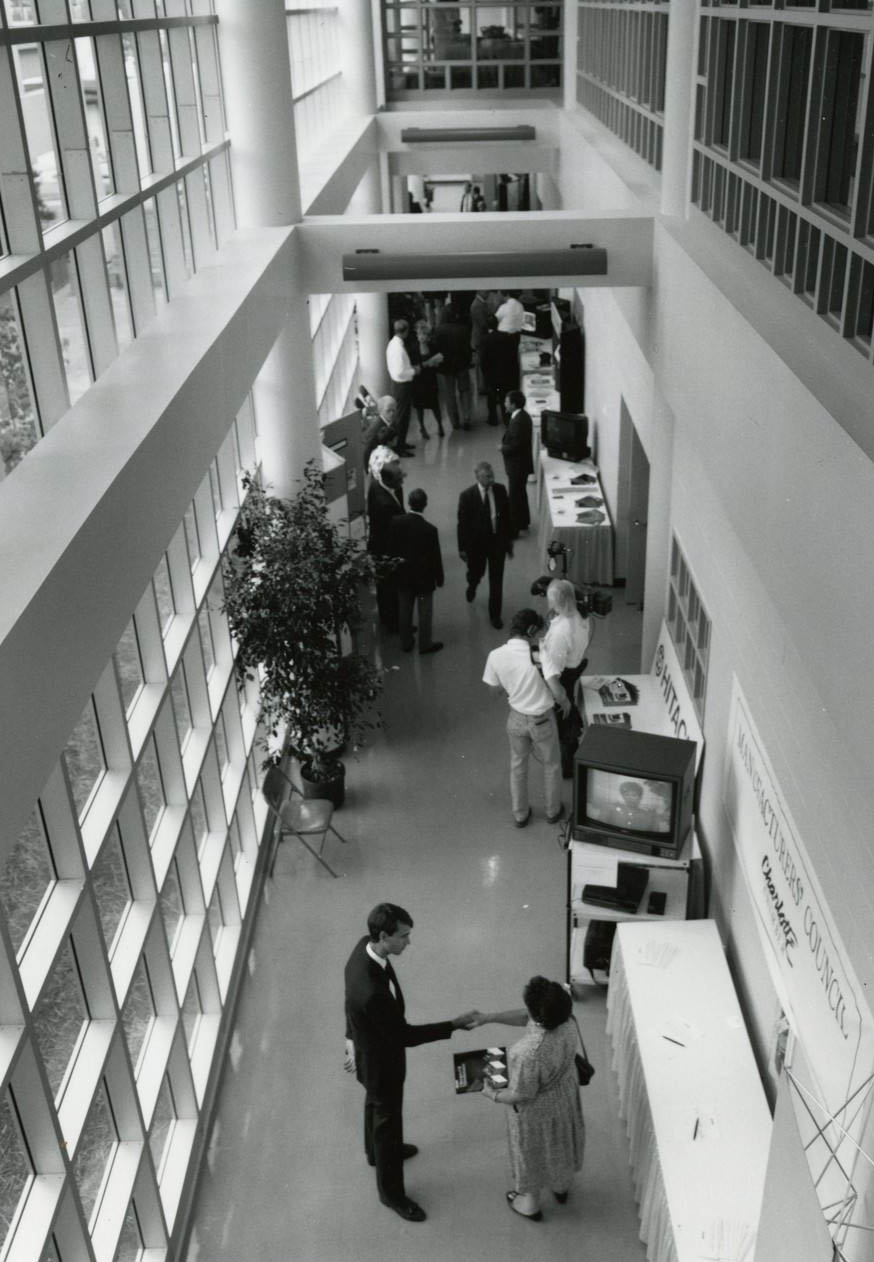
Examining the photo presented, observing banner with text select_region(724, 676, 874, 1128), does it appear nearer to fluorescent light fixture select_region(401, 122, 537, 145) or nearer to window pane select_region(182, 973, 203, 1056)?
window pane select_region(182, 973, 203, 1056)

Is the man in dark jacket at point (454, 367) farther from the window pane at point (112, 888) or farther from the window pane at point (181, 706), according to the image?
the window pane at point (112, 888)

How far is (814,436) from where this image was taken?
400 centimetres

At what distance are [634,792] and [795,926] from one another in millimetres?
1775

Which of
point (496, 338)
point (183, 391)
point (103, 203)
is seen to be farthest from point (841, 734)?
point (496, 338)

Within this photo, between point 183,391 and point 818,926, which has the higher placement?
point 183,391

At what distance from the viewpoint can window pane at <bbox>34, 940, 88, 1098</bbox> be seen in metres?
4.24

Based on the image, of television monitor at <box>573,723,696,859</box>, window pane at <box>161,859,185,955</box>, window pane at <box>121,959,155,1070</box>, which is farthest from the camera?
television monitor at <box>573,723,696,859</box>

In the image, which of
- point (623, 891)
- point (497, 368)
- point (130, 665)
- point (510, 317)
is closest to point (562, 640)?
point (623, 891)

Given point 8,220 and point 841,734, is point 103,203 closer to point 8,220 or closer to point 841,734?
point 8,220

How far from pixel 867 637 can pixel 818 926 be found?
178 cm

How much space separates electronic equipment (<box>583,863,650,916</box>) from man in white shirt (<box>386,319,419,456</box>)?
30.2 ft

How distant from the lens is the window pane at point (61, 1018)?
4.24m

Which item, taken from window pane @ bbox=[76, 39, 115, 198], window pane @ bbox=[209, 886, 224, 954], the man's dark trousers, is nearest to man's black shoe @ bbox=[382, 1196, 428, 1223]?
window pane @ bbox=[209, 886, 224, 954]

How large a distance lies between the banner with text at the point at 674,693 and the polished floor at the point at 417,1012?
3.55 feet
